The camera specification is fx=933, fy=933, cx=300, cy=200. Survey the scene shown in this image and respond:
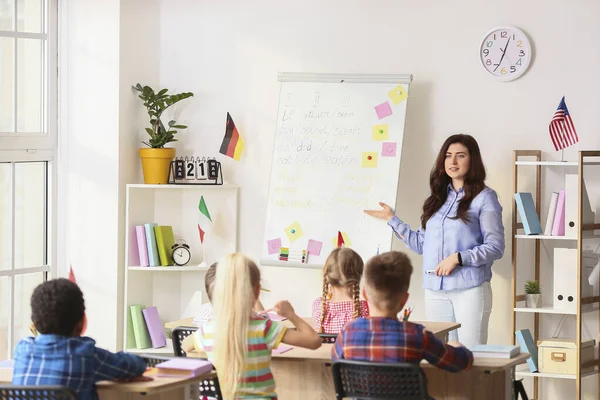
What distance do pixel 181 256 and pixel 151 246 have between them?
0.20 m

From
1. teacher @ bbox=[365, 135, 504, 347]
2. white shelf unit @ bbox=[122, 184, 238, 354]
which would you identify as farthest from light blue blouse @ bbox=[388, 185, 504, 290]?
white shelf unit @ bbox=[122, 184, 238, 354]

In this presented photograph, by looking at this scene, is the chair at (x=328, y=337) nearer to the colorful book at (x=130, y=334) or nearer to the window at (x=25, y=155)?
the colorful book at (x=130, y=334)

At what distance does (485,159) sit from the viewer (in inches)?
214

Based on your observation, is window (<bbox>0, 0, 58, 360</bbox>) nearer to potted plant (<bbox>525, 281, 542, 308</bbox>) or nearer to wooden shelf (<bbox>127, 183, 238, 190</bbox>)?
wooden shelf (<bbox>127, 183, 238, 190</bbox>)

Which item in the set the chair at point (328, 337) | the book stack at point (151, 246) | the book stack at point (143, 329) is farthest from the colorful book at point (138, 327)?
the chair at point (328, 337)

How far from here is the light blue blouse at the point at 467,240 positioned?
15.7ft

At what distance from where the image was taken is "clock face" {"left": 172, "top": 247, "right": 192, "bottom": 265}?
5.73m

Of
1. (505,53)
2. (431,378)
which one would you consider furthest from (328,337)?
(505,53)

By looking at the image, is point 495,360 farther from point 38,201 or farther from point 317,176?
point 38,201

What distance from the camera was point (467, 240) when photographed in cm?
486

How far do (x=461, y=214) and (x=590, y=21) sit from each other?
1.41 meters

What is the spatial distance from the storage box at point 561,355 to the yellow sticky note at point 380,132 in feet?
4.74

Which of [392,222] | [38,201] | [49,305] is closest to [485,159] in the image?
[392,222]

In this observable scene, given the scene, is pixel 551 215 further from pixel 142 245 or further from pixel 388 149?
pixel 142 245
